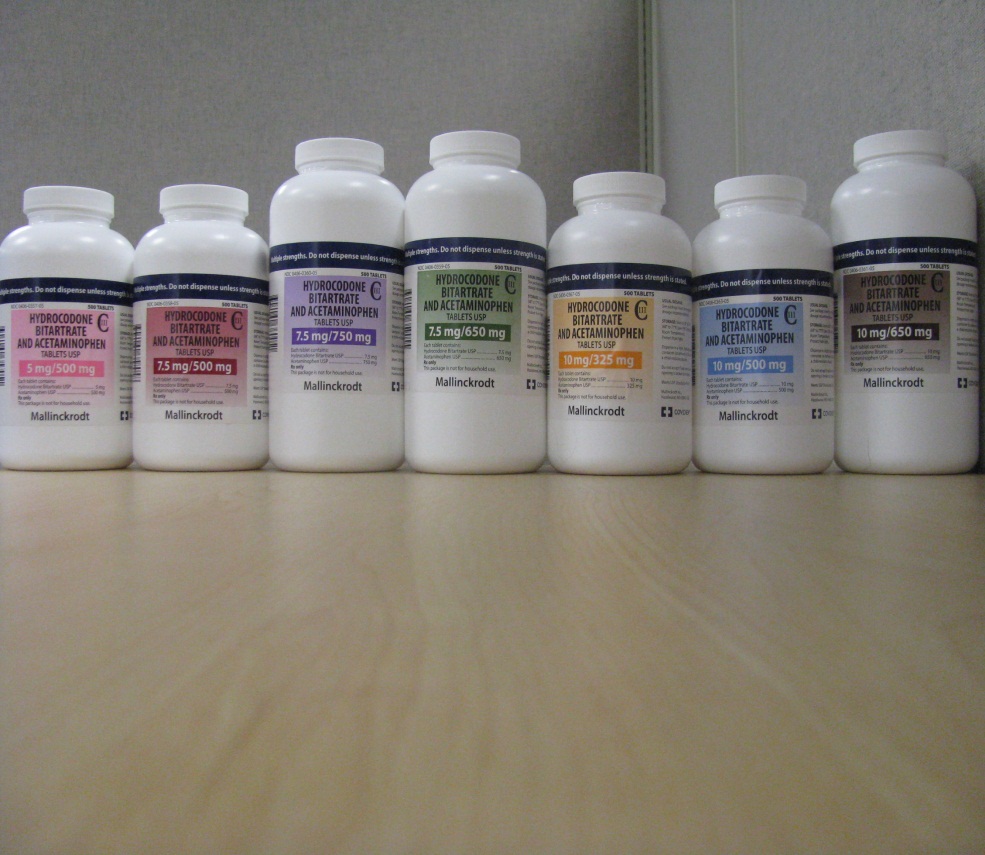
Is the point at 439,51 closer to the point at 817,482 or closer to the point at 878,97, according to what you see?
the point at 878,97

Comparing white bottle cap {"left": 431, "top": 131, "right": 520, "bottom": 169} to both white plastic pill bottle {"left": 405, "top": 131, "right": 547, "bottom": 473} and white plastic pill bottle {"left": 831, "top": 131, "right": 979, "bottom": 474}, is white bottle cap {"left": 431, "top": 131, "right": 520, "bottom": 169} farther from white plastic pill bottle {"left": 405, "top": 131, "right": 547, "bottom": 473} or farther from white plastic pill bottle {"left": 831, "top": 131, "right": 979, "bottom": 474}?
white plastic pill bottle {"left": 831, "top": 131, "right": 979, "bottom": 474}

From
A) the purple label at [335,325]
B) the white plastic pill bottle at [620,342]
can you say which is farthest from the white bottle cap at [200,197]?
the white plastic pill bottle at [620,342]

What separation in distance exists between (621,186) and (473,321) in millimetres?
171

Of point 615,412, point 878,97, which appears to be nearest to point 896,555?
point 615,412

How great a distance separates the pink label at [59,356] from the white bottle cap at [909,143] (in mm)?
686

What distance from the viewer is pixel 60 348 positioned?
80 centimetres

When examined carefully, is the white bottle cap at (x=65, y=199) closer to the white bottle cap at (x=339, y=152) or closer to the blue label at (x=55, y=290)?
the blue label at (x=55, y=290)

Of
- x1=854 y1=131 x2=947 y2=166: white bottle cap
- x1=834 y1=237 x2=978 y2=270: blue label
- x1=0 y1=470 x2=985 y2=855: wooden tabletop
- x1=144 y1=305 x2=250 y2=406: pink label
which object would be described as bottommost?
x1=0 y1=470 x2=985 y2=855: wooden tabletop

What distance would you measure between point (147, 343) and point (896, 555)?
25.5 inches

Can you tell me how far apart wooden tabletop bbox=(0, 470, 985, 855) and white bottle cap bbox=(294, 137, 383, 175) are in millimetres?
489

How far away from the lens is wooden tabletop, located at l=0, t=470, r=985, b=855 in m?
0.12

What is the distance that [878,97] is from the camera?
816 mm

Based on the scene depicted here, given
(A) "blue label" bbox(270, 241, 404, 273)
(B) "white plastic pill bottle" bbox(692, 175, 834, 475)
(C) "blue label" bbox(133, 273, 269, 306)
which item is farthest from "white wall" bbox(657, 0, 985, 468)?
(C) "blue label" bbox(133, 273, 269, 306)

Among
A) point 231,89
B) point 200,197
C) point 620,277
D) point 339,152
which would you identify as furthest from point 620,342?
point 231,89
